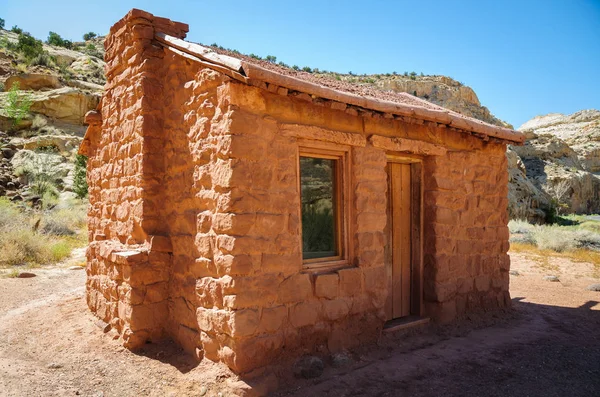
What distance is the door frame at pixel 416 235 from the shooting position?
219 inches

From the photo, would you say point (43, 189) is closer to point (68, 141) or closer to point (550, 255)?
point (68, 141)

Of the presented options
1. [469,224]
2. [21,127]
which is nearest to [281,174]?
[469,224]

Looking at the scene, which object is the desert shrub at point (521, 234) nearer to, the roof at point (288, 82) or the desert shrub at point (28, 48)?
the roof at point (288, 82)

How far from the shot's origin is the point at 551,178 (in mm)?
26469

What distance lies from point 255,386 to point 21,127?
24.3 meters

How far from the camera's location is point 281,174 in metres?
3.97

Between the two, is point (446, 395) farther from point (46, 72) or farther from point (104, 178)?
point (46, 72)

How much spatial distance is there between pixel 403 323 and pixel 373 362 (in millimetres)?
1015

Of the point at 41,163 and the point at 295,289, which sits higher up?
the point at 41,163

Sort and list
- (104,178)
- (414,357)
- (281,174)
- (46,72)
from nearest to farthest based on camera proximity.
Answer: (281,174) < (414,357) < (104,178) < (46,72)

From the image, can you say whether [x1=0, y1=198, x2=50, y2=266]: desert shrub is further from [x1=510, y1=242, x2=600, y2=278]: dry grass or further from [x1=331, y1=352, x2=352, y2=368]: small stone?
[x1=510, y1=242, x2=600, y2=278]: dry grass

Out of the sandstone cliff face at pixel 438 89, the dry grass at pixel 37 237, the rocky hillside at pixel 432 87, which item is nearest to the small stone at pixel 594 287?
the dry grass at pixel 37 237


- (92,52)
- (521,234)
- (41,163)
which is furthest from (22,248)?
(92,52)

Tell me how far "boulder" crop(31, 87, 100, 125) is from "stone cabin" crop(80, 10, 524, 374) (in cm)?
2007
